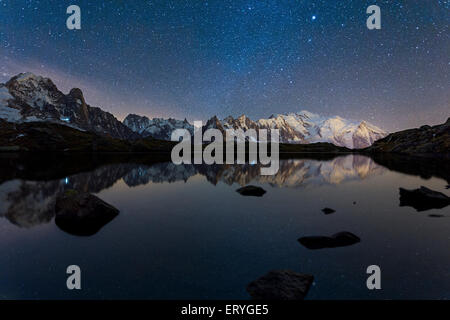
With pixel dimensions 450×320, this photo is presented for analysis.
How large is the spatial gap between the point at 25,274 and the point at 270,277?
44.1ft

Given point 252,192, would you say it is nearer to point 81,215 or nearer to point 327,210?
point 327,210

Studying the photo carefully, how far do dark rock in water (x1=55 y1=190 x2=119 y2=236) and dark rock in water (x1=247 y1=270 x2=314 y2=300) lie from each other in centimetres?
1448

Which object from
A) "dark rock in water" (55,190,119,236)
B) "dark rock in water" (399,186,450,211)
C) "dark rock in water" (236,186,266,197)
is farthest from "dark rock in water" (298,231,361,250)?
"dark rock in water" (236,186,266,197)

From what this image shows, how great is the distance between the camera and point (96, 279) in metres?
12.0

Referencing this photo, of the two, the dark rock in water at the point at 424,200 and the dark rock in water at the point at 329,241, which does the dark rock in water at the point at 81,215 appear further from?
the dark rock in water at the point at 424,200

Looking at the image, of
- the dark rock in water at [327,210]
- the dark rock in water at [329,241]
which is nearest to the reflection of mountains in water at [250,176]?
the dark rock in water at [327,210]

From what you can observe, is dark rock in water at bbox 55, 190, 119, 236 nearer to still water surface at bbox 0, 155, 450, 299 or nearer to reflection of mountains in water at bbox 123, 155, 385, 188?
still water surface at bbox 0, 155, 450, 299

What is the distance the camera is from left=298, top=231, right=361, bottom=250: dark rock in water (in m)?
15.9

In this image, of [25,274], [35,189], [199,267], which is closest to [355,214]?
[199,267]

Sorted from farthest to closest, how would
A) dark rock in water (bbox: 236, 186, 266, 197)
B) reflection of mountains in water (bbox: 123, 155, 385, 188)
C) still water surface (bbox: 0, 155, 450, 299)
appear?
reflection of mountains in water (bbox: 123, 155, 385, 188), dark rock in water (bbox: 236, 186, 266, 197), still water surface (bbox: 0, 155, 450, 299)

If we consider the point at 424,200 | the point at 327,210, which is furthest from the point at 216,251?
the point at 424,200

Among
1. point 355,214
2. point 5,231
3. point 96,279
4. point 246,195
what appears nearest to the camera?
point 96,279

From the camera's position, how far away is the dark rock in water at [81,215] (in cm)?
1941
